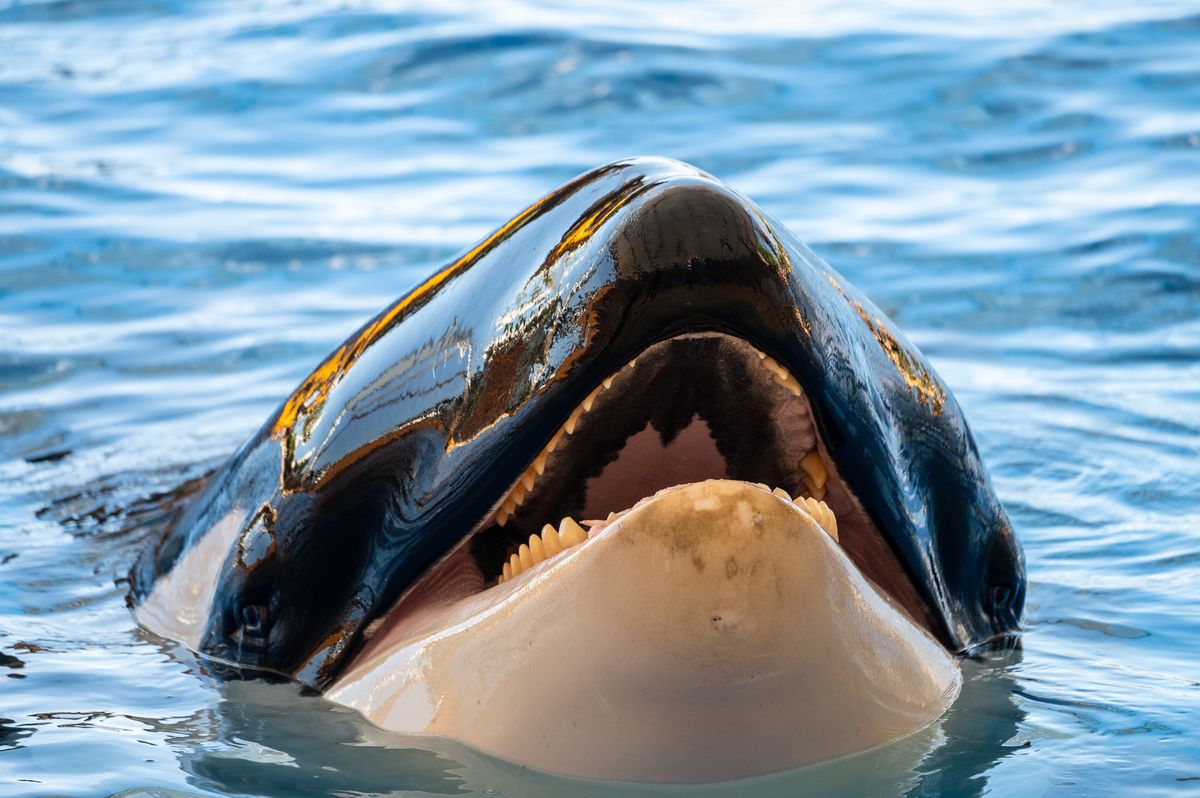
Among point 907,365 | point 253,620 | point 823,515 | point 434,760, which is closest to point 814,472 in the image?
point 823,515

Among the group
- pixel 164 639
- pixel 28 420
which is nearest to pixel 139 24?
pixel 28 420

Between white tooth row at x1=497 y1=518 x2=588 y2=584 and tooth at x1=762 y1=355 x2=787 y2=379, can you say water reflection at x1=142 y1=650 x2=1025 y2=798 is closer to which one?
white tooth row at x1=497 y1=518 x2=588 y2=584

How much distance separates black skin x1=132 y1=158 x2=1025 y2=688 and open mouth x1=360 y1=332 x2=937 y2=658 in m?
0.03

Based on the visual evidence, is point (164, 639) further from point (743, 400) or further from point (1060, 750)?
point (1060, 750)

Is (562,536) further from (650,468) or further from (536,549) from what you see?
(650,468)

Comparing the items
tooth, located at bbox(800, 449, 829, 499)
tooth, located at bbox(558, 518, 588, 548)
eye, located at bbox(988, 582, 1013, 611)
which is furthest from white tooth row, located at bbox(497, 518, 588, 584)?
eye, located at bbox(988, 582, 1013, 611)

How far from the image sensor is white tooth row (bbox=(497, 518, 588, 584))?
3.17 meters

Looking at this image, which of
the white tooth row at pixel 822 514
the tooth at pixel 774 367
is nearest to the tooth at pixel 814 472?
the white tooth row at pixel 822 514

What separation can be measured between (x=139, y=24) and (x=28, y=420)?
11602 mm

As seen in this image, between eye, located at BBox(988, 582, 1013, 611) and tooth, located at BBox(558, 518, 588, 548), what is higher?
tooth, located at BBox(558, 518, 588, 548)

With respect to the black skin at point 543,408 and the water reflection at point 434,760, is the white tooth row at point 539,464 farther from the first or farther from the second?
the water reflection at point 434,760

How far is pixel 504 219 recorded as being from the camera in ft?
39.7

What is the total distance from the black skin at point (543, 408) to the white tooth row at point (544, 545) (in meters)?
0.12

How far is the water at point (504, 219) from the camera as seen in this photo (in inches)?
150
